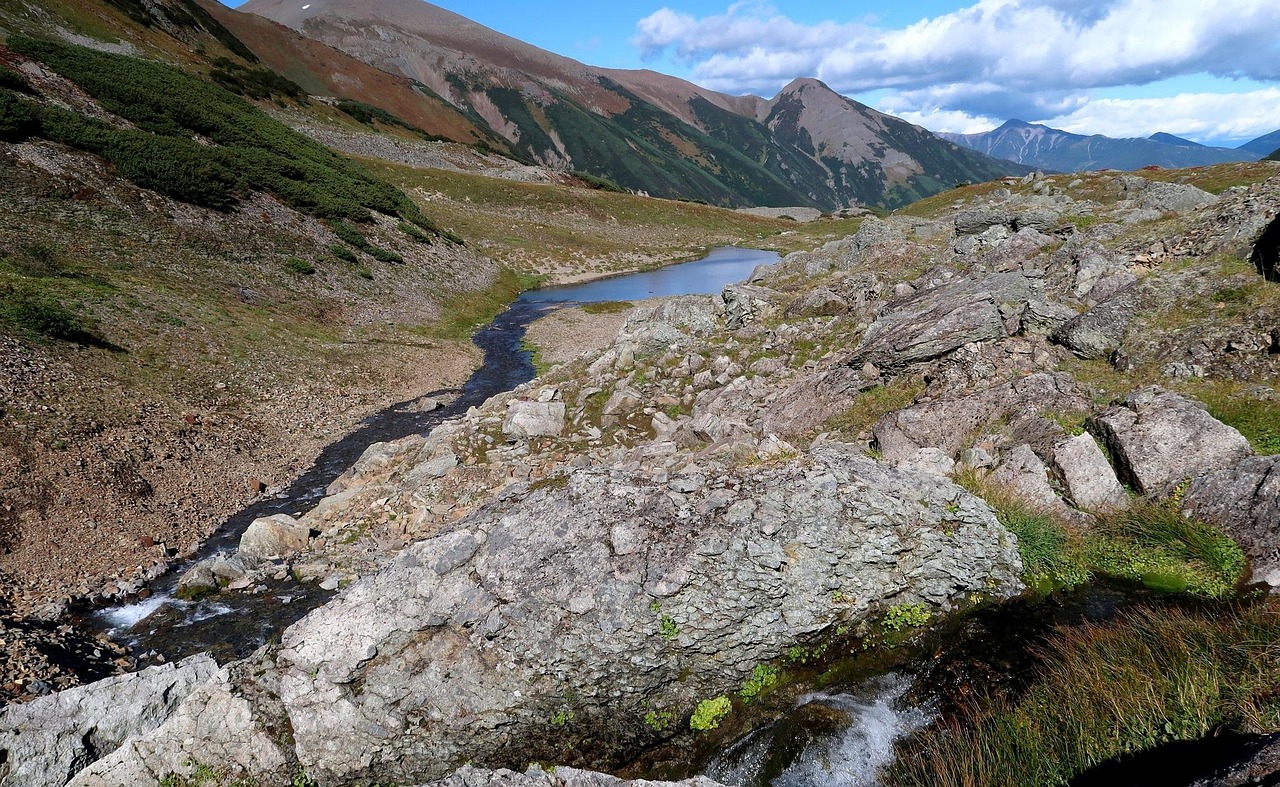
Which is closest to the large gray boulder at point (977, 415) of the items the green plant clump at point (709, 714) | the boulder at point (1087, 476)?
the boulder at point (1087, 476)

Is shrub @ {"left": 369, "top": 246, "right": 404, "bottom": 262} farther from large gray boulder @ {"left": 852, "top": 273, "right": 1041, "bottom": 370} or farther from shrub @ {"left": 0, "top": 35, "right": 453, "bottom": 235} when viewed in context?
large gray boulder @ {"left": 852, "top": 273, "right": 1041, "bottom": 370}

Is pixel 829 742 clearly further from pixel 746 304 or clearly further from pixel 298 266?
pixel 298 266

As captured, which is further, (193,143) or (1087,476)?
(193,143)

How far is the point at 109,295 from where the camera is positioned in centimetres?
3064

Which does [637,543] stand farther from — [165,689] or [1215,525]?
[1215,525]

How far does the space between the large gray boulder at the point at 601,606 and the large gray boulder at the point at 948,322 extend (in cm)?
713

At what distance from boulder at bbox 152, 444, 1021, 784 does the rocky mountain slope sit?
0.04 meters

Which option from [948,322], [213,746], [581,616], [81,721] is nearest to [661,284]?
[948,322]

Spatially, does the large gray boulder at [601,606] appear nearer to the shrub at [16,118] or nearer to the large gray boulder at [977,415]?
the large gray boulder at [977,415]

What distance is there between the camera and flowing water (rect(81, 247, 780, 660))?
14.3 m

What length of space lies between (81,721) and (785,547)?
37.2 ft

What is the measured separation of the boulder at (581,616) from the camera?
27.5 feet

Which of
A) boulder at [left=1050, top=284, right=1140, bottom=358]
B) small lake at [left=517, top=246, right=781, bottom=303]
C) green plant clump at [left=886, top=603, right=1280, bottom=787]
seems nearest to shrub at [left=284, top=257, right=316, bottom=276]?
small lake at [left=517, top=246, right=781, bottom=303]

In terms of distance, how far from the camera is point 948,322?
56.1ft
